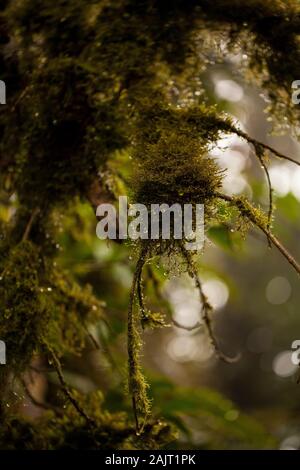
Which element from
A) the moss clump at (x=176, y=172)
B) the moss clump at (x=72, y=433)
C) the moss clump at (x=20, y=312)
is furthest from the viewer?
the moss clump at (x=72, y=433)

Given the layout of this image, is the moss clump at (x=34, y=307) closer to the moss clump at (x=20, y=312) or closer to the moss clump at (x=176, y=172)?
the moss clump at (x=20, y=312)

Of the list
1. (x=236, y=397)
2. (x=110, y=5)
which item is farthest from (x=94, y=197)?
(x=236, y=397)

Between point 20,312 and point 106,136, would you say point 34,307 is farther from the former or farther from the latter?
point 106,136

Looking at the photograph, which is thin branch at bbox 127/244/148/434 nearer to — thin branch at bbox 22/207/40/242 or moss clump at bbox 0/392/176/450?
moss clump at bbox 0/392/176/450

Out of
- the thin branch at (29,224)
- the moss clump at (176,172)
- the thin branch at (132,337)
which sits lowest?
the thin branch at (132,337)

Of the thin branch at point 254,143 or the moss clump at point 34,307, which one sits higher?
the thin branch at point 254,143

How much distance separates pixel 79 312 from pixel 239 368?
1076cm

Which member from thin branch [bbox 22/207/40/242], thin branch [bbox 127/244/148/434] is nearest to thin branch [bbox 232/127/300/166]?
thin branch [bbox 127/244/148/434]

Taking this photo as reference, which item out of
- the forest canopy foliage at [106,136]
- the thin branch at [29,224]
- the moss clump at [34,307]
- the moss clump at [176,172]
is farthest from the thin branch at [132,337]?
the thin branch at [29,224]

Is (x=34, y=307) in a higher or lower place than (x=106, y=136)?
lower

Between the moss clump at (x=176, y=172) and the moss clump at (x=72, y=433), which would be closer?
the moss clump at (x=176, y=172)

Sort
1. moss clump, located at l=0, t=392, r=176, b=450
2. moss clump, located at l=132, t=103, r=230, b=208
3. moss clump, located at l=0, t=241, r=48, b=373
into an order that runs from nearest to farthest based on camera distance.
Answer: moss clump, located at l=132, t=103, r=230, b=208, moss clump, located at l=0, t=241, r=48, b=373, moss clump, located at l=0, t=392, r=176, b=450

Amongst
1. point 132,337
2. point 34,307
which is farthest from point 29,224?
point 132,337

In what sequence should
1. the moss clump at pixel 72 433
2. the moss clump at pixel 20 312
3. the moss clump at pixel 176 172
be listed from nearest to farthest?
the moss clump at pixel 176 172 → the moss clump at pixel 20 312 → the moss clump at pixel 72 433
